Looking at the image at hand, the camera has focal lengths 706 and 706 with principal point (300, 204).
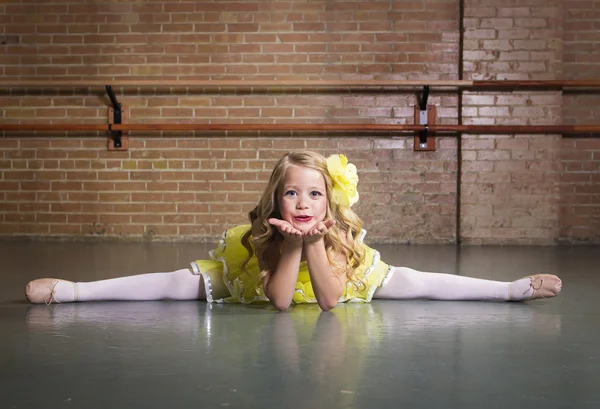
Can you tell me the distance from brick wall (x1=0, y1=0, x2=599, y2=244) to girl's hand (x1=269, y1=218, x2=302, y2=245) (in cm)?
350

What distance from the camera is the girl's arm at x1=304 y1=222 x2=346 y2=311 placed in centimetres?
228

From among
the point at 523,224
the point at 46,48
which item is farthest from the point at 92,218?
the point at 523,224

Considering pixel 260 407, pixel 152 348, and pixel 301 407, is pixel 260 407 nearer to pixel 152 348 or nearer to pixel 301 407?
pixel 301 407

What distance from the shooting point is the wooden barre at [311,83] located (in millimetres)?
5434

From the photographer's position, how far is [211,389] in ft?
4.83

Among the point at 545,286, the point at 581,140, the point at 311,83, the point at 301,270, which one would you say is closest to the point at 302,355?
the point at 301,270

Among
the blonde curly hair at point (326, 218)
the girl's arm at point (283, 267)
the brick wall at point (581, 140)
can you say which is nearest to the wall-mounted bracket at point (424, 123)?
the brick wall at point (581, 140)

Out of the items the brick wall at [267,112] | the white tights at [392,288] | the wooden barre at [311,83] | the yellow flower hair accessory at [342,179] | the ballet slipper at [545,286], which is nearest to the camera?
the yellow flower hair accessory at [342,179]

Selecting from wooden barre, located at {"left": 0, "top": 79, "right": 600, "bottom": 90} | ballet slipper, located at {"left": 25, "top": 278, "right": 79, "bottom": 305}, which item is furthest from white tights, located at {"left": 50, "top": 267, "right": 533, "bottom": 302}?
wooden barre, located at {"left": 0, "top": 79, "right": 600, "bottom": 90}

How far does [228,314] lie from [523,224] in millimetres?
3864

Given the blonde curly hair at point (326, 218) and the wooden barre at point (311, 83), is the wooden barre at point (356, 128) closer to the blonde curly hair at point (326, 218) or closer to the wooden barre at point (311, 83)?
the wooden barre at point (311, 83)

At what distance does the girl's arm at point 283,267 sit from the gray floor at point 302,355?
7 centimetres

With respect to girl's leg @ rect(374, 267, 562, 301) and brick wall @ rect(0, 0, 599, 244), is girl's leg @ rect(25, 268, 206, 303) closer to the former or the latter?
girl's leg @ rect(374, 267, 562, 301)

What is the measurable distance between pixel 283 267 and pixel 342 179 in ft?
1.25
